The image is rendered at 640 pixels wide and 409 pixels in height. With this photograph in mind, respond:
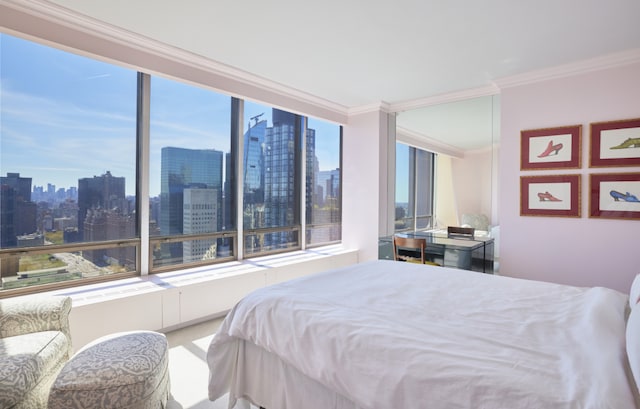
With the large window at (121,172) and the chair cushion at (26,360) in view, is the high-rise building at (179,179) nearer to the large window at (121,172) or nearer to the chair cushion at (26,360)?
the large window at (121,172)

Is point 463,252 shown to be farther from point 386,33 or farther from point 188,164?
point 188,164

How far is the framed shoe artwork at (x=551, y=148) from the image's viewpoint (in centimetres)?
326

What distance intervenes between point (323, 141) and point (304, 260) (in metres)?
1.97

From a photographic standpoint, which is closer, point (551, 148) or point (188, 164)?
point (551, 148)

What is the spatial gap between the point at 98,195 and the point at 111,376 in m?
2.00

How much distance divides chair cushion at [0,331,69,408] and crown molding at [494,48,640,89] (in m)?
4.58

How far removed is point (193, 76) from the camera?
3.28 m

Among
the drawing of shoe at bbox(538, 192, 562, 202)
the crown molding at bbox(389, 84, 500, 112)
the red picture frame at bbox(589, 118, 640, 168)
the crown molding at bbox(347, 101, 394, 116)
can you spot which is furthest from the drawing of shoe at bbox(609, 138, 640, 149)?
the crown molding at bbox(347, 101, 394, 116)

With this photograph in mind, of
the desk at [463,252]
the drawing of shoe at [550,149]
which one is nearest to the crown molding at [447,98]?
the drawing of shoe at [550,149]

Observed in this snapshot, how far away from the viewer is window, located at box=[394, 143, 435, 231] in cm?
449

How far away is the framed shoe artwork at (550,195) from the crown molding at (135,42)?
293 cm

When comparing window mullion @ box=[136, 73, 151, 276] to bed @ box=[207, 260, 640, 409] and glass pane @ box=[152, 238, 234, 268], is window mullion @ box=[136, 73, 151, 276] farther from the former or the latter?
bed @ box=[207, 260, 640, 409]

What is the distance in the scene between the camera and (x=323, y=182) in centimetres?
515

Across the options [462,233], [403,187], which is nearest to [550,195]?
[462,233]
